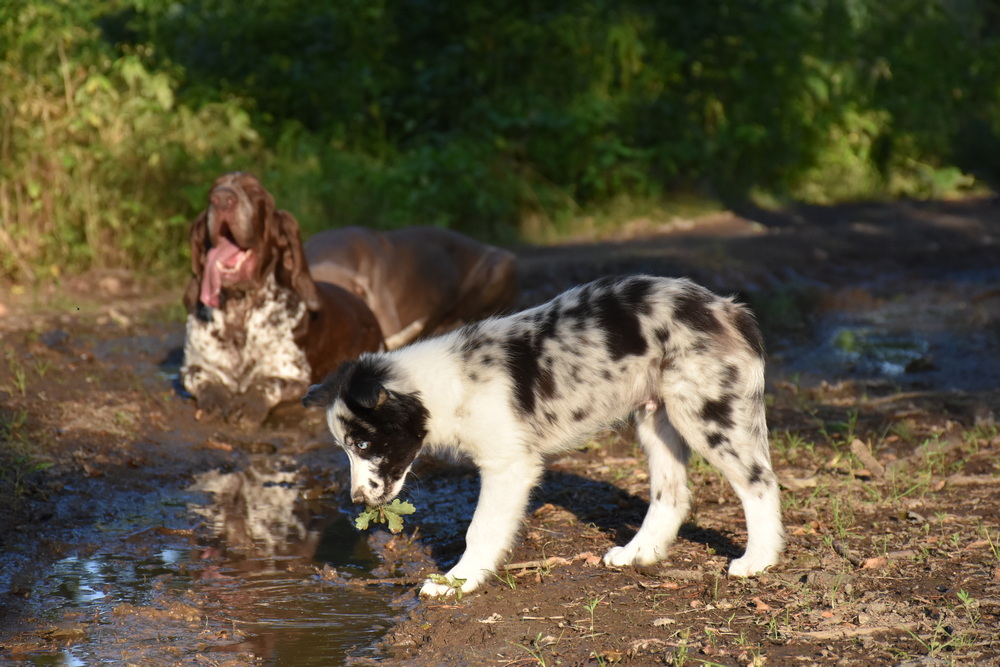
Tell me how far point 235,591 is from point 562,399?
5.37ft

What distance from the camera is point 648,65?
60.8 feet

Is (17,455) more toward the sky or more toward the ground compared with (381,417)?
more toward the ground

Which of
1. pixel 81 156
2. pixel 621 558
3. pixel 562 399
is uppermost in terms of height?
pixel 562 399

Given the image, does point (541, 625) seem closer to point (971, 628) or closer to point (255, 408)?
point (971, 628)

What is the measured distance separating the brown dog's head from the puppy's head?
322 centimetres

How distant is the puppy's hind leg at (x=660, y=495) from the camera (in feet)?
16.7

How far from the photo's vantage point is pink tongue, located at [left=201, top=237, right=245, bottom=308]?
26.0ft

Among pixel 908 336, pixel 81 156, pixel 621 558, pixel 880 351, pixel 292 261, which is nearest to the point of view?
pixel 621 558

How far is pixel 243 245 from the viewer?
7953 millimetres

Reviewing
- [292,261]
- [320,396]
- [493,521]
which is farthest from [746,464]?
[292,261]

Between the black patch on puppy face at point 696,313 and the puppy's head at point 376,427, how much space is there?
1.17 m

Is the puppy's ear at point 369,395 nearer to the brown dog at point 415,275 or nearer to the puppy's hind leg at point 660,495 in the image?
the puppy's hind leg at point 660,495

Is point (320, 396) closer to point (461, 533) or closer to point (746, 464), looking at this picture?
point (461, 533)

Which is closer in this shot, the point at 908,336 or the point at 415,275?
the point at 415,275
